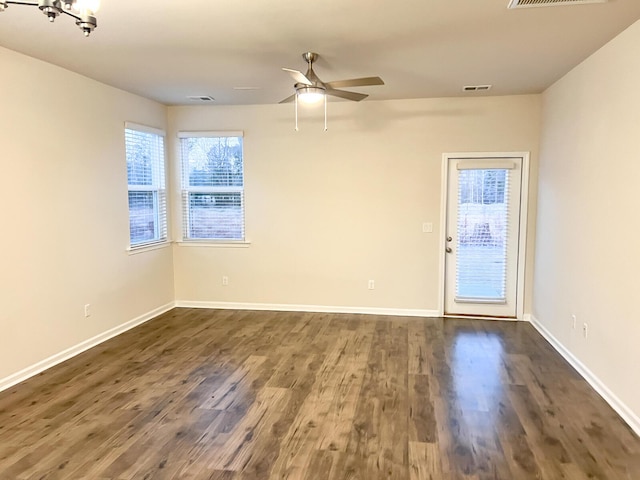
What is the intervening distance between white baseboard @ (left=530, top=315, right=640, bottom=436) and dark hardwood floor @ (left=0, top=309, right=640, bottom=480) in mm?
60

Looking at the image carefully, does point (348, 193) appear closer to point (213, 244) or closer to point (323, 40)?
point (213, 244)

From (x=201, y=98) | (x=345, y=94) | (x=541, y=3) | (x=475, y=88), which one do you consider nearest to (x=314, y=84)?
(x=345, y=94)

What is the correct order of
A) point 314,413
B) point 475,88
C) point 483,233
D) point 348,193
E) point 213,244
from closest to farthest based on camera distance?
point 314,413 < point 475,88 < point 483,233 < point 348,193 < point 213,244

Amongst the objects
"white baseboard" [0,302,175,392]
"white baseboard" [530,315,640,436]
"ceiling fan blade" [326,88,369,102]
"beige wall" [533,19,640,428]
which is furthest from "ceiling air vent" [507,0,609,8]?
"white baseboard" [0,302,175,392]

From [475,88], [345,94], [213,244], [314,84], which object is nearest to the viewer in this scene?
[314,84]

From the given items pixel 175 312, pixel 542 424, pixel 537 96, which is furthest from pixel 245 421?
pixel 537 96

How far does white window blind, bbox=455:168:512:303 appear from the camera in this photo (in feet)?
17.5

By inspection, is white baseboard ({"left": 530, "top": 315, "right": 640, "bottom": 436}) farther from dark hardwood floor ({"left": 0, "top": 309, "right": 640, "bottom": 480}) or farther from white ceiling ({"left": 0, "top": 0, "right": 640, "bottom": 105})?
white ceiling ({"left": 0, "top": 0, "right": 640, "bottom": 105})

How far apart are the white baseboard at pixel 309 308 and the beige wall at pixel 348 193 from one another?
54 millimetres

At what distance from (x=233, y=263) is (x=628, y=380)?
4.47m

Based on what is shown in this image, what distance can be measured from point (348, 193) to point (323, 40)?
2.56 m

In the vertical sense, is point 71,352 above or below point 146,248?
below

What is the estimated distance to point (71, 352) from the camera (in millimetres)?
4211

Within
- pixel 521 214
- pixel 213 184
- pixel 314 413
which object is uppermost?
pixel 213 184
